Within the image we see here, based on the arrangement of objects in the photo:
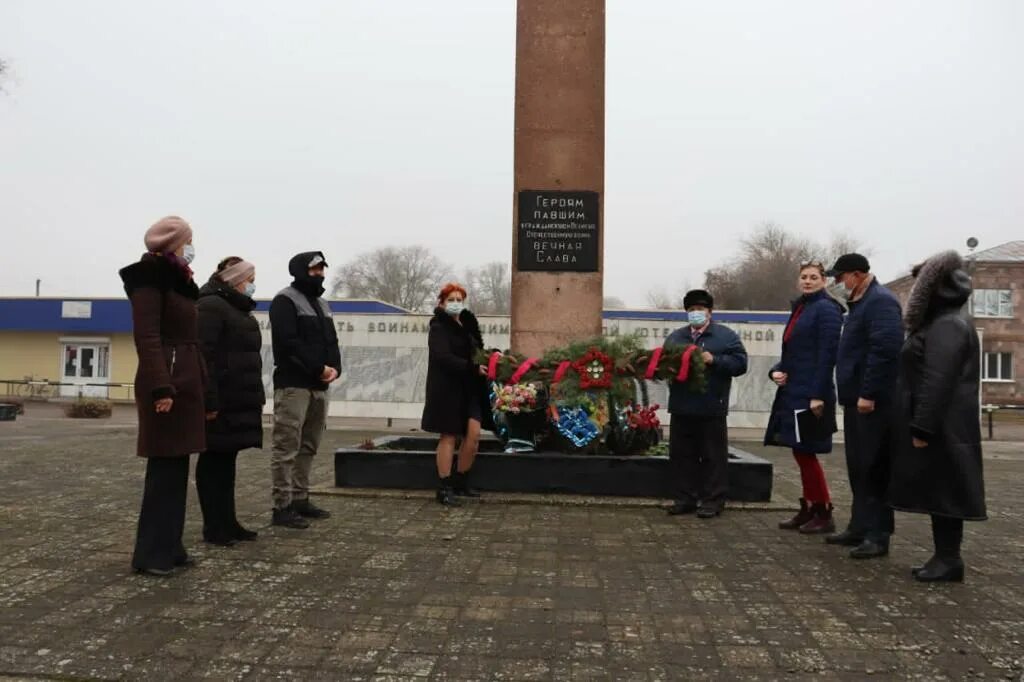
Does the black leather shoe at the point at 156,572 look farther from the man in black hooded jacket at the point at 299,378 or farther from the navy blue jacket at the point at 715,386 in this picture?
the navy blue jacket at the point at 715,386

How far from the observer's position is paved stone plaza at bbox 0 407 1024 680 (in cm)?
290

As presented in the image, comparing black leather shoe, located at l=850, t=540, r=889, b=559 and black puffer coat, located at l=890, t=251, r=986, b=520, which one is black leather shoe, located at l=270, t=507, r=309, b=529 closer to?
black leather shoe, located at l=850, t=540, r=889, b=559

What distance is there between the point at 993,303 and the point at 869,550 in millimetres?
38984

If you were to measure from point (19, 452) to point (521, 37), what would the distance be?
809 cm

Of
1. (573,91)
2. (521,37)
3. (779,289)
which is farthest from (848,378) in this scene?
(779,289)

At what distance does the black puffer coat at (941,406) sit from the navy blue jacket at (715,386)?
1.67 meters

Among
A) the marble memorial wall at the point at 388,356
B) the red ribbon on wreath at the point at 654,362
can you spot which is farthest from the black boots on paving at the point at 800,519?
the marble memorial wall at the point at 388,356

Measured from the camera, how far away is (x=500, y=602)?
3637 mm

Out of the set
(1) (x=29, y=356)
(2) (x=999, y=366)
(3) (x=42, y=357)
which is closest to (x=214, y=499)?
(3) (x=42, y=357)

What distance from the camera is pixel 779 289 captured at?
57938 mm

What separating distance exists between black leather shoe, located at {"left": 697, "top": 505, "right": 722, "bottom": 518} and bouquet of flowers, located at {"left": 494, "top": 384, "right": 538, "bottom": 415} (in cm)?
157

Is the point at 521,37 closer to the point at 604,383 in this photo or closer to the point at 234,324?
the point at 604,383

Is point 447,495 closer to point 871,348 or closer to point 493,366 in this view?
point 493,366

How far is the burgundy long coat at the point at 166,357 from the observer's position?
13.0ft
